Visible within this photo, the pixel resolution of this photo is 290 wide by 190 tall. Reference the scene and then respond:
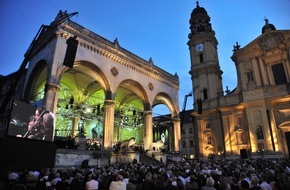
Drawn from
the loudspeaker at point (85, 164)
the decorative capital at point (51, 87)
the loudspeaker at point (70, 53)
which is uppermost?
the loudspeaker at point (70, 53)

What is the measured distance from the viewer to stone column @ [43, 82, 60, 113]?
15.2m

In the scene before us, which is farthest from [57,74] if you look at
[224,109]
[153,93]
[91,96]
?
[224,109]

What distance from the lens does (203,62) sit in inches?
1293

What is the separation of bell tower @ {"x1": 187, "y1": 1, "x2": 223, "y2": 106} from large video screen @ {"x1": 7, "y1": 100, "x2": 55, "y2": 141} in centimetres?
2266

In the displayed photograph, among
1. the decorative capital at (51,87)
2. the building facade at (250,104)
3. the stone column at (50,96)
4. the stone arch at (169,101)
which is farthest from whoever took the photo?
the stone arch at (169,101)

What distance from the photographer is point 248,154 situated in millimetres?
24812

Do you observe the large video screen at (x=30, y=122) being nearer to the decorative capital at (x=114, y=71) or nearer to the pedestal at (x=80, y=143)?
the pedestal at (x=80, y=143)

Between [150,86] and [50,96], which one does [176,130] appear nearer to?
[150,86]

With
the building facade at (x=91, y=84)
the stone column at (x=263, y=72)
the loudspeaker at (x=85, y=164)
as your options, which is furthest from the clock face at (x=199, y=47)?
the loudspeaker at (x=85, y=164)

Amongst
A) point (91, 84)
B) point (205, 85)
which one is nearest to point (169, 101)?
point (205, 85)

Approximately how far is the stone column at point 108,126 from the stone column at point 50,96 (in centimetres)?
503

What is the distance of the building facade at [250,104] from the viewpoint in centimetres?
2356

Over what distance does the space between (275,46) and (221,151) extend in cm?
1512

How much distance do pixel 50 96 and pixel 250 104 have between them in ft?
74.2
